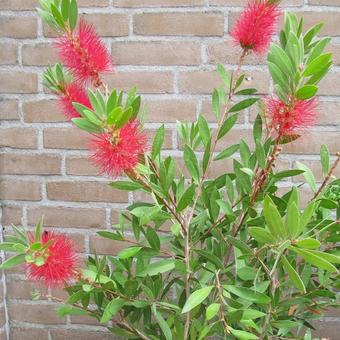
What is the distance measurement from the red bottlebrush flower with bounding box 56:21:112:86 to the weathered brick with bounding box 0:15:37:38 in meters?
0.64

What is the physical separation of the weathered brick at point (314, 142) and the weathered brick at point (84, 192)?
0.56 metres

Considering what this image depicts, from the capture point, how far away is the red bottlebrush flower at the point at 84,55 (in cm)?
93

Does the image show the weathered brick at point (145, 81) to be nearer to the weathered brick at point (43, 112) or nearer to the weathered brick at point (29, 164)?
the weathered brick at point (43, 112)

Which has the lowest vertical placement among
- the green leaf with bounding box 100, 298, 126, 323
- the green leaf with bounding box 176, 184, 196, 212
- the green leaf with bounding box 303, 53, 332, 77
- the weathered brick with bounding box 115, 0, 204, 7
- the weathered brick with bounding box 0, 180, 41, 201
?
the green leaf with bounding box 100, 298, 126, 323

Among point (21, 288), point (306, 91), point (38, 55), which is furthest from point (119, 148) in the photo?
point (21, 288)

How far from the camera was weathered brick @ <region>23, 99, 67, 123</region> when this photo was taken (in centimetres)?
159

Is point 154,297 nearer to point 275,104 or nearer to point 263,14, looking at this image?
point 275,104

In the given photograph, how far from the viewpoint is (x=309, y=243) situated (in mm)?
808

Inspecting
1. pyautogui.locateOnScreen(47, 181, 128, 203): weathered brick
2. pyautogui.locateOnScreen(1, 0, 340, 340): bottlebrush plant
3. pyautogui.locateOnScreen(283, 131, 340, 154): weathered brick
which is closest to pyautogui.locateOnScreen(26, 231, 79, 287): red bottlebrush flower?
pyautogui.locateOnScreen(1, 0, 340, 340): bottlebrush plant

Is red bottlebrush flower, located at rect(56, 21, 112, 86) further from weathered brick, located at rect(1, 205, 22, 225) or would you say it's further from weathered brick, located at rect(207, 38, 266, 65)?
weathered brick, located at rect(1, 205, 22, 225)

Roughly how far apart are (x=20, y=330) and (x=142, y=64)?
101 cm

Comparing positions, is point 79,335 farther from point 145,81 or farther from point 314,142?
point 314,142

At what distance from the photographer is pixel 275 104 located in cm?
92

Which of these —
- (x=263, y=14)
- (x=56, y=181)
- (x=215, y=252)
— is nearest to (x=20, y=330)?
(x=56, y=181)
